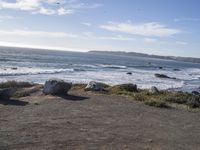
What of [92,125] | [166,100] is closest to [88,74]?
[166,100]

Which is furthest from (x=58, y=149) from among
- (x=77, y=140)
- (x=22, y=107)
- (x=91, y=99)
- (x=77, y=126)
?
(x=91, y=99)

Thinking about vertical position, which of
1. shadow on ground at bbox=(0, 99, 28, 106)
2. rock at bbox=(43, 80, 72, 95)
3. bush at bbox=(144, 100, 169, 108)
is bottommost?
shadow on ground at bbox=(0, 99, 28, 106)

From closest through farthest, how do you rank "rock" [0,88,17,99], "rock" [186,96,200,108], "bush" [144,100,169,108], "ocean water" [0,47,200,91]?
"rock" [0,88,17,99] < "bush" [144,100,169,108] < "rock" [186,96,200,108] < "ocean water" [0,47,200,91]

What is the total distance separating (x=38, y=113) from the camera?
1516cm

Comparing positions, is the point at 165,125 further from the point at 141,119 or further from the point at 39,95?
the point at 39,95

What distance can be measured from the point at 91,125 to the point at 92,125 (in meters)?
0.04

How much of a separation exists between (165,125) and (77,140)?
466cm

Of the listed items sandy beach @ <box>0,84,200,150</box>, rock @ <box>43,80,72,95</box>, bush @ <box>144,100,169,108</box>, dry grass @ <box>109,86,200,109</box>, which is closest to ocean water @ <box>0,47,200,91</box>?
dry grass @ <box>109,86,200,109</box>

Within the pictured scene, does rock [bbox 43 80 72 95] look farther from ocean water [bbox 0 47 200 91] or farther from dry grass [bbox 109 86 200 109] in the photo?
ocean water [bbox 0 47 200 91]

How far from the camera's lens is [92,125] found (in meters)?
13.4

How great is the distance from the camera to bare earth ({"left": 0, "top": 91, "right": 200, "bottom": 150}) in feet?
35.9

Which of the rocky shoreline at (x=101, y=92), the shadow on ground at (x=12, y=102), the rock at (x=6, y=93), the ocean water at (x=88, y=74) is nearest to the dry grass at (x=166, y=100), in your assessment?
the rocky shoreline at (x=101, y=92)

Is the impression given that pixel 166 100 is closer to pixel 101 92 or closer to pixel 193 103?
pixel 193 103

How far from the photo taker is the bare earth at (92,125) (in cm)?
1095
